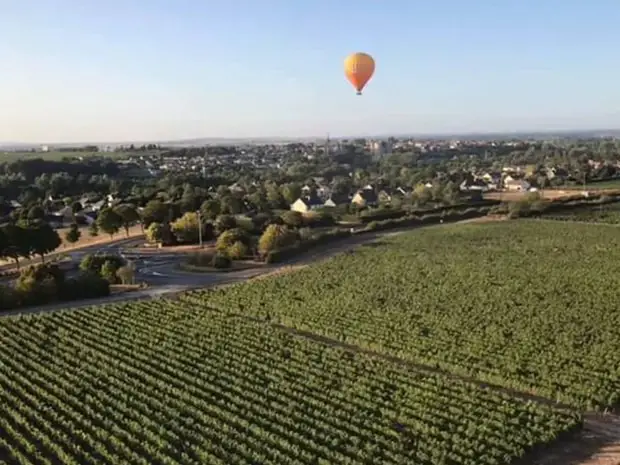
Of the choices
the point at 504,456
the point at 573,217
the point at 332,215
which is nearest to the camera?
the point at 504,456

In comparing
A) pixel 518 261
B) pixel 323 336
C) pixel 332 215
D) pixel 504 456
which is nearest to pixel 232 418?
pixel 504 456

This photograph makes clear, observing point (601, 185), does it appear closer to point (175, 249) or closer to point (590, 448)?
point (175, 249)

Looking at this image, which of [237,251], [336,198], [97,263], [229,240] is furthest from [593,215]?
[97,263]

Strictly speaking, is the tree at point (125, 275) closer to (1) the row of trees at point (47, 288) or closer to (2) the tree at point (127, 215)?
(1) the row of trees at point (47, 288)

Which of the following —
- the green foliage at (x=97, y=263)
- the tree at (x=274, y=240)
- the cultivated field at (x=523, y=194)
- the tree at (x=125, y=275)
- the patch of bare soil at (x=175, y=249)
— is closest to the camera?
the tree at (x=125, y=275)

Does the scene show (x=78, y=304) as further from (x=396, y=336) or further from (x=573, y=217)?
(x=573, y=217)

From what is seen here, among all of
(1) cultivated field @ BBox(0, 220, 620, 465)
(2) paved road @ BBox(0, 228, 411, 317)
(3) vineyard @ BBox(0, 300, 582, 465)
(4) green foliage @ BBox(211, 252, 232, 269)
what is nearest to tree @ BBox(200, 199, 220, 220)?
(2) paved road @ BBox(0, 228, 411, 317)

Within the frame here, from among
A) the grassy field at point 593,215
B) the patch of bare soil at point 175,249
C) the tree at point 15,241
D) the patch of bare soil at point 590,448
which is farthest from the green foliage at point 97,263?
the grassy field at point 593,215
